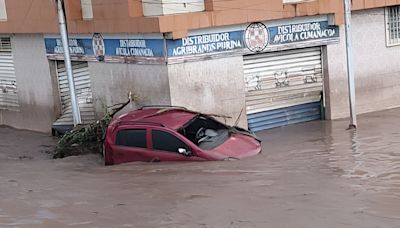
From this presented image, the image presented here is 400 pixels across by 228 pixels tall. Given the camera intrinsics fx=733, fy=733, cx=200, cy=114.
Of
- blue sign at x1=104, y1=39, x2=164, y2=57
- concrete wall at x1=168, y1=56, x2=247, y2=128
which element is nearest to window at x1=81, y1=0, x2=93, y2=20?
blue sign at x1=104, y1=39, x2=164, y2=57

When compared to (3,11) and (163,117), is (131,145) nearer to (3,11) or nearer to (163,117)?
(163,117)

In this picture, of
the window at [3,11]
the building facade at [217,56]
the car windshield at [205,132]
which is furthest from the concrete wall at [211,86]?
the window at [3,11]

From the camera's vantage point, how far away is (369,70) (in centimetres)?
1961

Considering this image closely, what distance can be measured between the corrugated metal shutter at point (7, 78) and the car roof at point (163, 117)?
958 cm

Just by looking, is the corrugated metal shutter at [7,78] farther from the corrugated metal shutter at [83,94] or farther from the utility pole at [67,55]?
the utility pole at [67,55]

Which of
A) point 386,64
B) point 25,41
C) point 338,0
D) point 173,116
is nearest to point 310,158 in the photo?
point 173,116

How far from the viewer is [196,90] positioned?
55.3 feet

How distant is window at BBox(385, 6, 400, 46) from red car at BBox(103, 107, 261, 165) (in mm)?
7621

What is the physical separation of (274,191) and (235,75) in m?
7.20

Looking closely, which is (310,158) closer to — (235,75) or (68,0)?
(235,75)

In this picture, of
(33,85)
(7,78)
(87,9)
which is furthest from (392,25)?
(7,78)

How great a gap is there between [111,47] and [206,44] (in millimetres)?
2624

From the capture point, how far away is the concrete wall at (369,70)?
1886 centimetres

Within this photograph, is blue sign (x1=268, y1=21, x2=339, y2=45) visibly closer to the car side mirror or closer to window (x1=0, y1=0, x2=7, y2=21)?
the car side mirror
